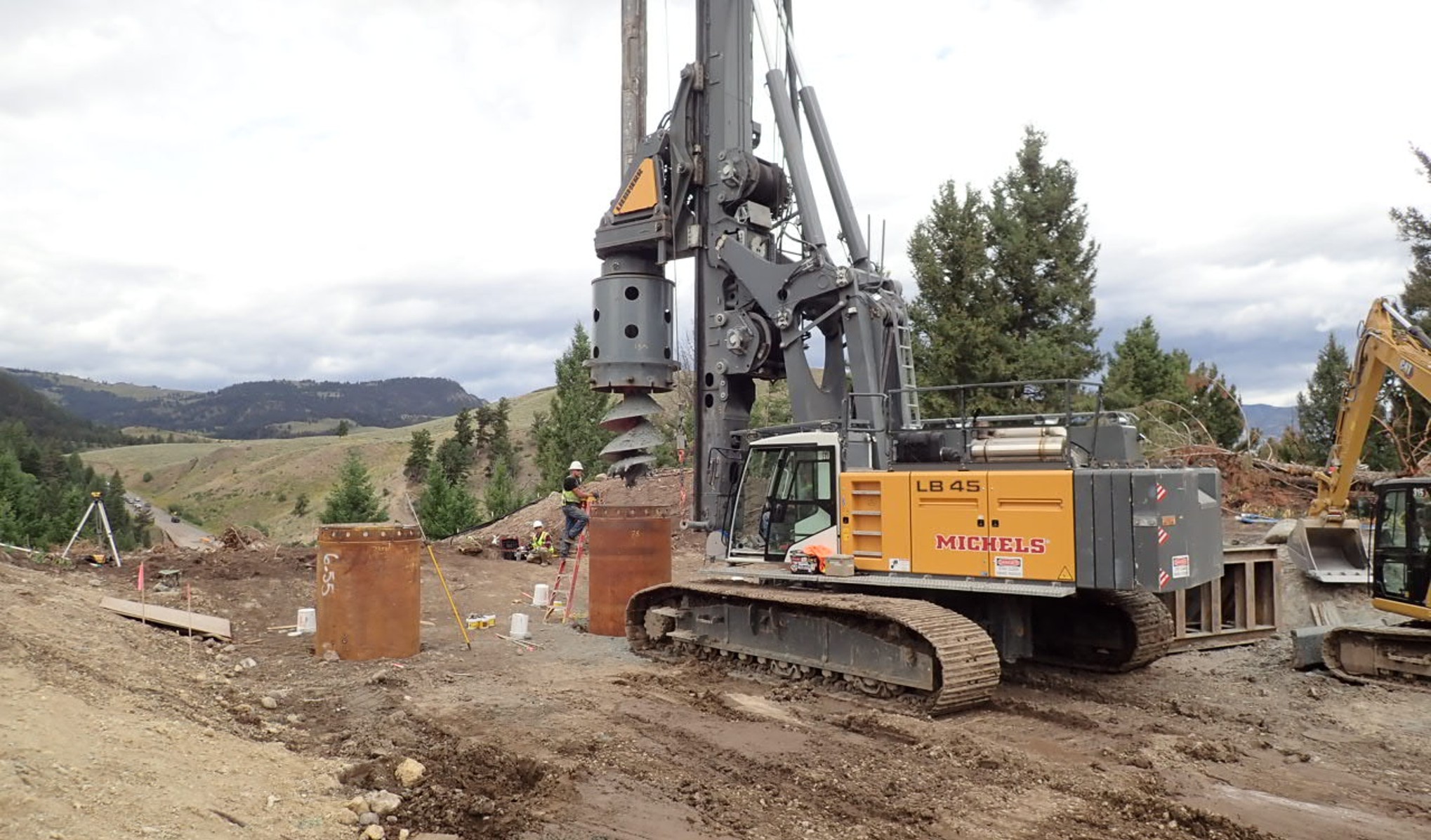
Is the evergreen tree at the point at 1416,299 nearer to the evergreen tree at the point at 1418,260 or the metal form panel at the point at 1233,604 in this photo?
the evergreen tree at the point at 1418,260

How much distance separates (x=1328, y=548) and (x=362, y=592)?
12.6m

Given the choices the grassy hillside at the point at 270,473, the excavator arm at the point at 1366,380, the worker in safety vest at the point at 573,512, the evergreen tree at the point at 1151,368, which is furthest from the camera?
the grassy hillside at the point at 270,473

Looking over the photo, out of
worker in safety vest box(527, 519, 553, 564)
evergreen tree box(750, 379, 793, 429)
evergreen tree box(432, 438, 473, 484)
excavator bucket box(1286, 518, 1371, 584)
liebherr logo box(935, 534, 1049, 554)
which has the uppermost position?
evergreen tree box(750, 379, 793, 429)

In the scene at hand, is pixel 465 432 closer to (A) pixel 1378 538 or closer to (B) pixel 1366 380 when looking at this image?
(B) pixel 1366 380

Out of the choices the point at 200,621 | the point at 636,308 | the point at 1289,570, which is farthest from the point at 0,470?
the point at 1289,570

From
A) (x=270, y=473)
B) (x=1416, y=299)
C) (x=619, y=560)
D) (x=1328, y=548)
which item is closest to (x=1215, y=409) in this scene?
(x=1416, y=299)

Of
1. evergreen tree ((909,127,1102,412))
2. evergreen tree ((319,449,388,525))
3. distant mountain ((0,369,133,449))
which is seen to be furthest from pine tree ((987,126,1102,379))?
distant mountain ((0,369,133,449))

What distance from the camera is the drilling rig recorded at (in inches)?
337

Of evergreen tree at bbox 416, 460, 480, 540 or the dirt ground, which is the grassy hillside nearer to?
evergreen tree at bbox 416, 460, 480, 540

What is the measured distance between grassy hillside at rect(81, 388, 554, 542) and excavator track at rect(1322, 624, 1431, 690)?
61600 millimetres

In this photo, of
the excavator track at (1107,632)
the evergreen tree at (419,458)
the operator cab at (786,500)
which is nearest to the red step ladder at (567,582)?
the operator cab at (786,500)

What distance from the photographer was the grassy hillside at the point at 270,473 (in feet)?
291

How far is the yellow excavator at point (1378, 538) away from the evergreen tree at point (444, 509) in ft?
90.5

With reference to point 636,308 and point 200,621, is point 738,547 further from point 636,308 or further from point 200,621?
point 200,621
